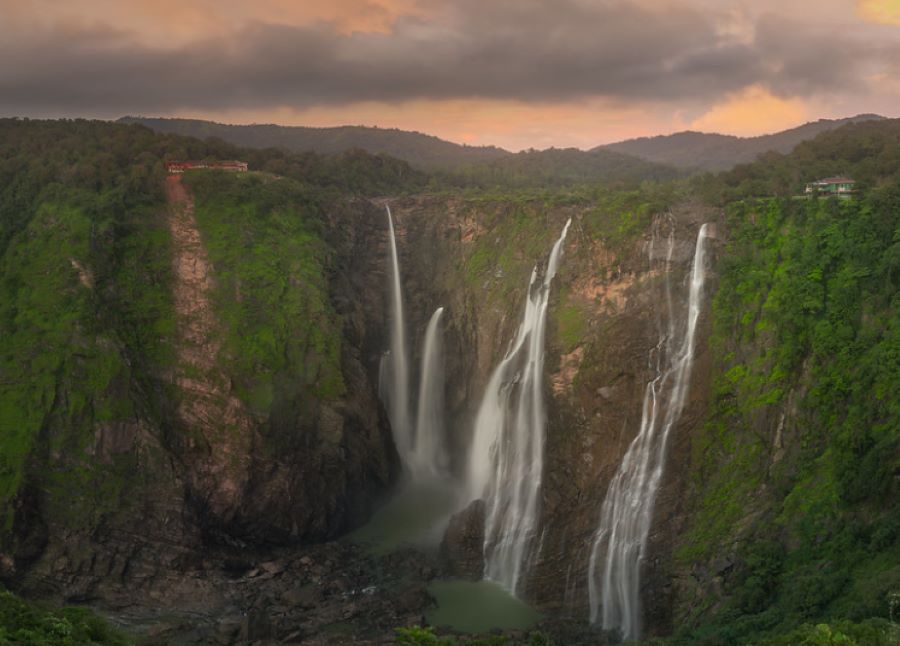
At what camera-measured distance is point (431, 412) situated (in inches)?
1711

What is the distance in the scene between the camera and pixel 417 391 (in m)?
44.1

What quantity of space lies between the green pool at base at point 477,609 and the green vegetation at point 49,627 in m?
12.0

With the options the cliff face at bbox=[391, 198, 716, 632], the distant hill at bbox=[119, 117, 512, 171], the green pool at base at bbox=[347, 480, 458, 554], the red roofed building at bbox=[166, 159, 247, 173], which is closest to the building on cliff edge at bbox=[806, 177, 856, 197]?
the cliff face at bbox=[391, 198, 716, 632]

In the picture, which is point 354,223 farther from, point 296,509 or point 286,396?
point 296,509

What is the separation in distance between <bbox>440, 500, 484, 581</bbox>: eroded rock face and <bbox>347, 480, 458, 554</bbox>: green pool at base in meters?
1.16

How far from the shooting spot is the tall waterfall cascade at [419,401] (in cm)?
4269

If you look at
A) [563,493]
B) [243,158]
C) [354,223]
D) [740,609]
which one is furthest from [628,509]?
[243,158]

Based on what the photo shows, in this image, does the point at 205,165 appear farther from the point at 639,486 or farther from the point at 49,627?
the point at 49,627

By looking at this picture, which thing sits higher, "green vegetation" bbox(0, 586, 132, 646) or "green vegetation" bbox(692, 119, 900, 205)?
"green vegetation" bbox(692, 119, 900, 205)

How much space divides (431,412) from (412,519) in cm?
698

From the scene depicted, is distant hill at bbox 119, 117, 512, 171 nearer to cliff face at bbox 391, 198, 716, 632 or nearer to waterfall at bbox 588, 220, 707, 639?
cliff face at bbox 391, 198, 716, 632

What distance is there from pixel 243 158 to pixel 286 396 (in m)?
22.3

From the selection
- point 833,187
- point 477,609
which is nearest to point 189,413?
point 477,609

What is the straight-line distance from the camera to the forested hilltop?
25922 millimetres
